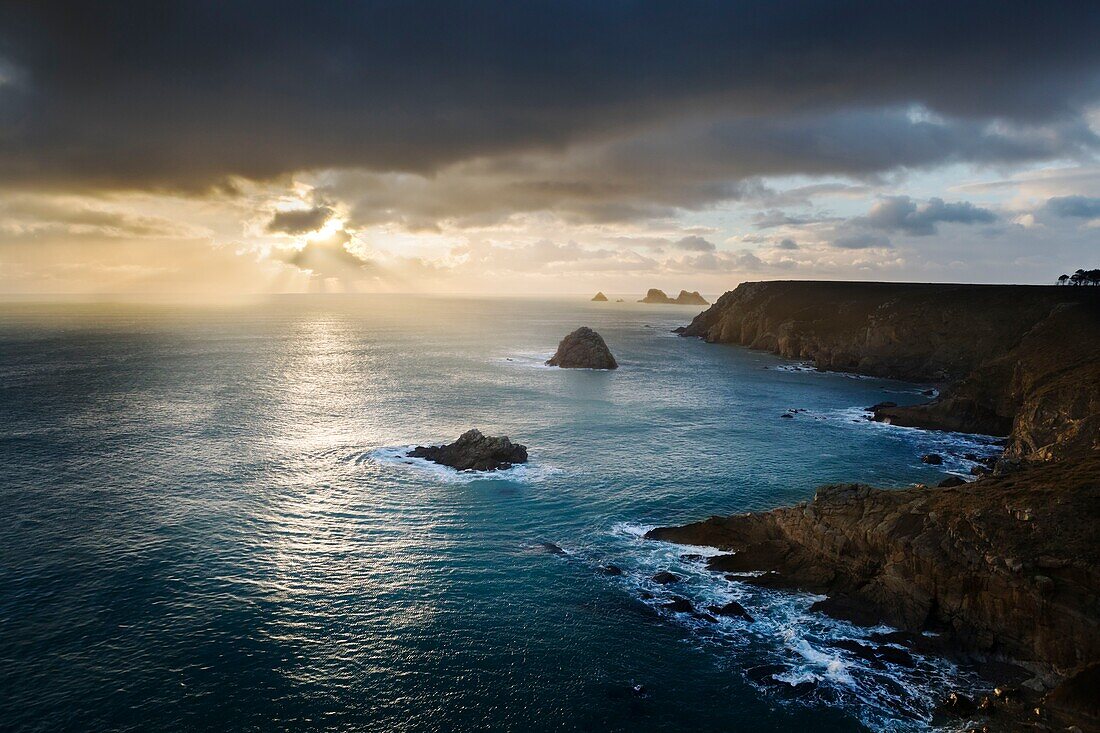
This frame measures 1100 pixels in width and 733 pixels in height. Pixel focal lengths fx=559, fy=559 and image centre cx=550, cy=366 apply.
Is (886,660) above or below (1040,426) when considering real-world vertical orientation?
below

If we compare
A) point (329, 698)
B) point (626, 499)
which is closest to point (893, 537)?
point (626, 499)

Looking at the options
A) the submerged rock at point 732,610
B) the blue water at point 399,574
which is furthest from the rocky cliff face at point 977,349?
the submerged rock at point 732,610

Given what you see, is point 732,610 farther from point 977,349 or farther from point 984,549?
point 977,349

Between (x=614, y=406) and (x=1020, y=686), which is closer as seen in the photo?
(x=1020, y=686)

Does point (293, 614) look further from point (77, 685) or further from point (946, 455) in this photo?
point (946, 455)

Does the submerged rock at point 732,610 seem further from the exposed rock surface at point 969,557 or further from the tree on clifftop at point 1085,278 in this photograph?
the tree on clifftop at point 1085,278

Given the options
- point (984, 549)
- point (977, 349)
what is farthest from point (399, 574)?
point (977, 349)

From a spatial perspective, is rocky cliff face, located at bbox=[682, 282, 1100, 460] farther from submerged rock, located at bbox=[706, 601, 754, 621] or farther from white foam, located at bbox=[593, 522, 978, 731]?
submerged rock, located at bbox=[706, 601, 754, 621]
